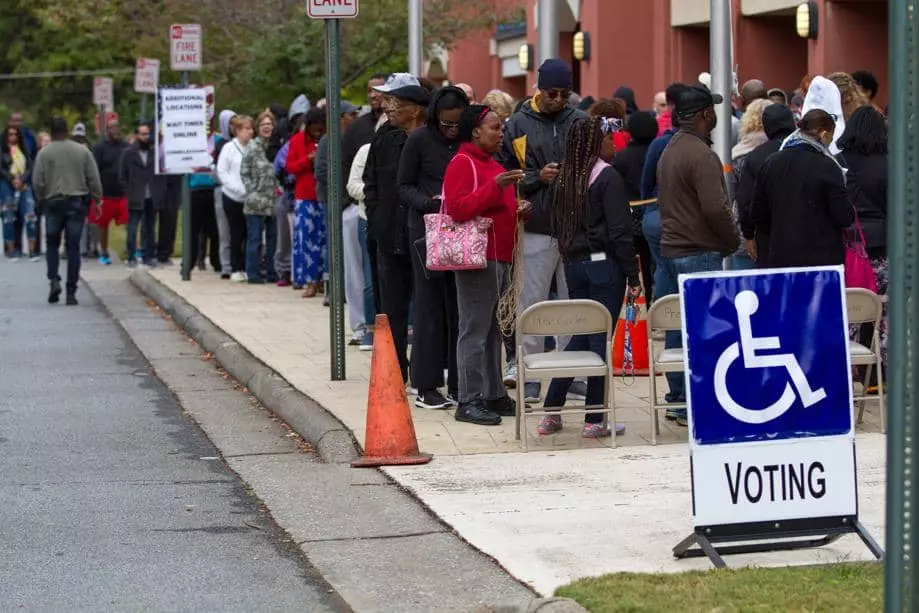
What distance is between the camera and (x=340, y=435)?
33.8 ft

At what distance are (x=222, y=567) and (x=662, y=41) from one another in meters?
21.0

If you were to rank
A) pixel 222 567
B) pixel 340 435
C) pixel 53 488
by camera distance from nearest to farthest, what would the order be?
1. pixel 222 567
2. pixel 53 488
3. pixel 340 435

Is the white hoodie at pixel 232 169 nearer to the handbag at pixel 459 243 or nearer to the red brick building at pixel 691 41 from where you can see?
the red brick building at pixel 691 41

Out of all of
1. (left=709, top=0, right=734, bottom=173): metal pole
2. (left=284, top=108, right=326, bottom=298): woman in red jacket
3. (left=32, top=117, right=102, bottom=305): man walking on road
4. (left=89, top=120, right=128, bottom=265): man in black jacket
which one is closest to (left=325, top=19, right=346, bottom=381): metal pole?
(left=709, top=0, right=734, bottom=173): metal pole

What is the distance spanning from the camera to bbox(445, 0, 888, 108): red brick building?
21.1 meters

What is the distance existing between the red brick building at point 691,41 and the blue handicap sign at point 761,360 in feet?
46.5

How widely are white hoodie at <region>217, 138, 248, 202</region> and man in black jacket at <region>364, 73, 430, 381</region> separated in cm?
896

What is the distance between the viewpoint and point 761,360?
22.8ft

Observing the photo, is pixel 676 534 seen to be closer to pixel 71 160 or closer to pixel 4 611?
pixel 4 611

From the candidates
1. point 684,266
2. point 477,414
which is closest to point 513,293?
point 477,414

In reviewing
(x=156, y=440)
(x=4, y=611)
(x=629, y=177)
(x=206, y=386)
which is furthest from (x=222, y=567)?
(x=629, y=177)

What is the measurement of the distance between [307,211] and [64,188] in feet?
10.2

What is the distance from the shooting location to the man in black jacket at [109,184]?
2716 centimetres

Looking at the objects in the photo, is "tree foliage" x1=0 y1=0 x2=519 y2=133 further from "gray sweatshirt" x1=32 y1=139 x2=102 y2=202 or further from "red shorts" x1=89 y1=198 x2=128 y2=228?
"gray sweatshirt" x1=32 y1=139 x2=102 y2=202
